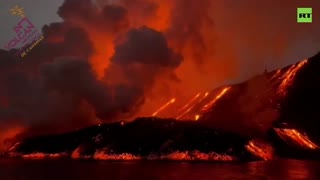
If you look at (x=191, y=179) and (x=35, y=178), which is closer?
(x=191, y=179)

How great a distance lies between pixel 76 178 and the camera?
16050cm

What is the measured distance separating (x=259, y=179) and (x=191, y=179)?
21868 millimetres

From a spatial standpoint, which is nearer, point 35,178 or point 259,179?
point 259,179

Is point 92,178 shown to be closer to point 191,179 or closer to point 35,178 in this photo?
point 35,178

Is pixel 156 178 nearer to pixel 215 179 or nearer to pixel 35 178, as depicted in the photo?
pixel 215 179

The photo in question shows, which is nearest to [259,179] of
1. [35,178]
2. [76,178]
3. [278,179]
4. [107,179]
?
[278,179]

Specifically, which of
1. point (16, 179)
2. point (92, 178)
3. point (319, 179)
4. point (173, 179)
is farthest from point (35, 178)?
point (319, 179)

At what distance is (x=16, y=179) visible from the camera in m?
158

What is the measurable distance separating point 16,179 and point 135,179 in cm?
4008

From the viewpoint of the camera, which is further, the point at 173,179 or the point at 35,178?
the point at 35,178

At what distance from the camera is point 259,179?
15300 cm

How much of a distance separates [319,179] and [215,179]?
111 ft

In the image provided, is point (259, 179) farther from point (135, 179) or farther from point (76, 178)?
point (76, 178)

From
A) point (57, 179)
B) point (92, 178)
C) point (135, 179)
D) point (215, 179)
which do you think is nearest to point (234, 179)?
point (215, 179)
